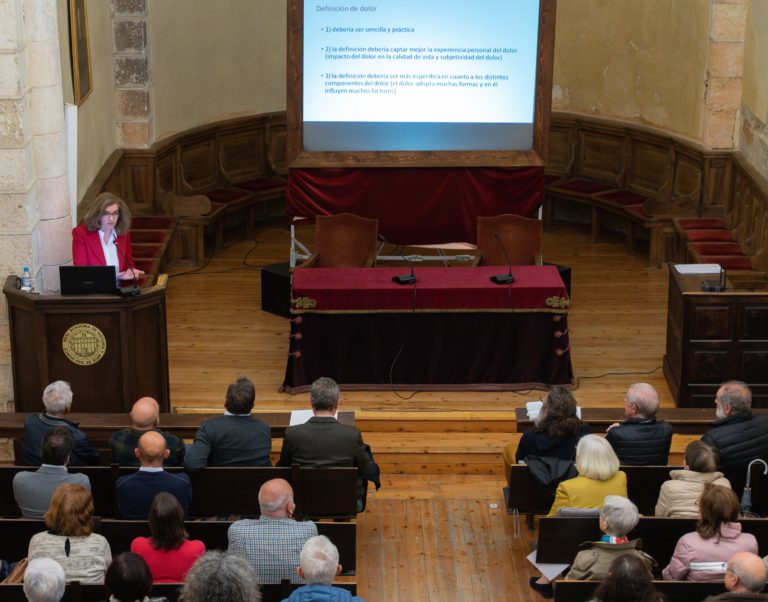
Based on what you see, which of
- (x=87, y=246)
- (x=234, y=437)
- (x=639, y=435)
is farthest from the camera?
(x=87, y=246)

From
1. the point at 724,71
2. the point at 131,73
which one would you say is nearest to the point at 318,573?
the point at 131,73

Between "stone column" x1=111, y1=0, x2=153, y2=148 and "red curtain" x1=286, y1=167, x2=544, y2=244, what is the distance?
2.14m

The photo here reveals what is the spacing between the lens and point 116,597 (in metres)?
4.75

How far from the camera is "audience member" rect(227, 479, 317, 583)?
18.1ft

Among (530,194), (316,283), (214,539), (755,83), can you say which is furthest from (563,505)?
(755,83)

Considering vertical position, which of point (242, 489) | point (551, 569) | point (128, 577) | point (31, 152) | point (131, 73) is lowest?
point (551, 569)

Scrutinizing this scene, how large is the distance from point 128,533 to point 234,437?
897mm

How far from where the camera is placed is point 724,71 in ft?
37.2

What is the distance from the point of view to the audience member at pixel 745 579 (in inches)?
190

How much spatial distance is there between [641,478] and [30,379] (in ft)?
12.6

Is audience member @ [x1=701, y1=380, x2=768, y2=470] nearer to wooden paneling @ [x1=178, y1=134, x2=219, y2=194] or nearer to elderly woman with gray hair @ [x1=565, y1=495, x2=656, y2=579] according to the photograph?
elderly woman with gray hair @ [x1=565, y1=495, x2=656, y2=579]

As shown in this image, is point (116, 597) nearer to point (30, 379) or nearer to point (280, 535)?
point (280, 535)

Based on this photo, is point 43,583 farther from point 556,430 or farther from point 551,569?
point 556,430

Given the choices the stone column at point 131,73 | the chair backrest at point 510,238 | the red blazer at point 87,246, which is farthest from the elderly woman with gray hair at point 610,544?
the stone column at point 131,73
